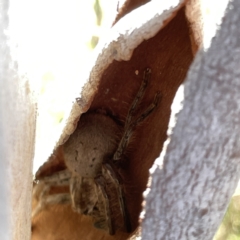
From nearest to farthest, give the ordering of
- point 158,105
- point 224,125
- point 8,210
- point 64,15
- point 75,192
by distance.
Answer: point 224,125, point 8,210, point 158,105, point 75,192, point 64,15

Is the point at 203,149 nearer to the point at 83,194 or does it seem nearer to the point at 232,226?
the point at 83,194

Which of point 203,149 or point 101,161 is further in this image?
point 101,161

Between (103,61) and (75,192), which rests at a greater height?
(103,61)

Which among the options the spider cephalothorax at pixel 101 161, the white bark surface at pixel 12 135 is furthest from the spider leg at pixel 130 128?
the white bark surface at pixel 12 135

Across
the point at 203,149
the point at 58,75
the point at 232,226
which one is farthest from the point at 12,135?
the point at 58,75

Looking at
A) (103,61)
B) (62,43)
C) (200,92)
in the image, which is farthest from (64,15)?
(200,92)

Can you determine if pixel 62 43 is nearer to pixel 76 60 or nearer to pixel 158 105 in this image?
pixel 76 60

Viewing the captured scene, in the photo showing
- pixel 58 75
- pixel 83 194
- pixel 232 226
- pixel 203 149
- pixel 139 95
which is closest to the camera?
pixel 203 149
